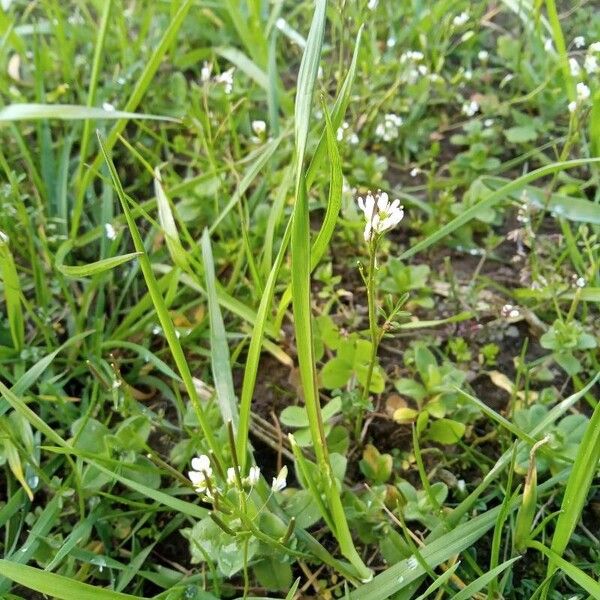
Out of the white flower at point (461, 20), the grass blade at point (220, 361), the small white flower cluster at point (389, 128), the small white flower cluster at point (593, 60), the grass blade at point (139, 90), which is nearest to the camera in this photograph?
the grass blade at point (220, 361)

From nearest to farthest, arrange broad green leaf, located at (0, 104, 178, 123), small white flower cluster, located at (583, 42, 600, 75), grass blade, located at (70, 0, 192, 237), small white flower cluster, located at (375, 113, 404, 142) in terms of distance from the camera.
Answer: broad green leaf, located at (0, 104, 178, 123), grass blade, located at (70, 0, 192, 237), small white flower cluster, located at (583, 42, 600, 75), small white flower cluster, located at (375, 113, 404, 142)

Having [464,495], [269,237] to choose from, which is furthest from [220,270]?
[464,495]

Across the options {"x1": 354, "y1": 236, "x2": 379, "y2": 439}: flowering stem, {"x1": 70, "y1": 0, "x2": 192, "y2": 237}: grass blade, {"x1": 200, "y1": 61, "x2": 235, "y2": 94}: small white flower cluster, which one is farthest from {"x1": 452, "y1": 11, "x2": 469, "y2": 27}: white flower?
{"x1": 354, "y1": 236, "x2": 379, "y2": 439}: flowering stem

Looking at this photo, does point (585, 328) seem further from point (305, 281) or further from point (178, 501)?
point (178, 501)

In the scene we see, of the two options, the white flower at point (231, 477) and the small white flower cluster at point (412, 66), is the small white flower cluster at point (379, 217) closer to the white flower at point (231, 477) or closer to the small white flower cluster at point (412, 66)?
the white flower at point (231, 477)

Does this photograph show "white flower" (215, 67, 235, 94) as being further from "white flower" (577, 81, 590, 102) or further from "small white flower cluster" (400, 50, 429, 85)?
"white flower" (577, 81, 590, 102)

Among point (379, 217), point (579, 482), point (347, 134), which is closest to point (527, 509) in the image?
point (579, 482)

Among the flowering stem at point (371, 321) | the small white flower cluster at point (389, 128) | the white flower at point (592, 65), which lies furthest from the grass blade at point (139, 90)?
the white flower at point (592, 65)

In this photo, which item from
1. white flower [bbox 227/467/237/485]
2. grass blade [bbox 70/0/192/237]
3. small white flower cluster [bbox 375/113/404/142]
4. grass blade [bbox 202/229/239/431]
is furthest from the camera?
small white flower cluster [bbox 375/113/404/142]
